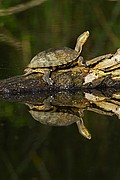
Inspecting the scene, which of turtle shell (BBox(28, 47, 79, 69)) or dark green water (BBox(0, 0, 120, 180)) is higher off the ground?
turtle shell (BBox(28, 47, 79, 69))

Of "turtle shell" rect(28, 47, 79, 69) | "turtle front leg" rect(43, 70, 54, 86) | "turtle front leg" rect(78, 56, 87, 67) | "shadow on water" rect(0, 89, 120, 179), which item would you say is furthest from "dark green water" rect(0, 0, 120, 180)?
"turtle front leg" rect(78, 56, 87, 67)

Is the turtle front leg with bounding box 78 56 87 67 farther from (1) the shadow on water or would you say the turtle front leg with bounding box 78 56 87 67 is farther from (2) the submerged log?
(1) the shadow on water

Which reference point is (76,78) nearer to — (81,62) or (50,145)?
(81,62)

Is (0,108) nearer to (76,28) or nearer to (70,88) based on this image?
(70,88)

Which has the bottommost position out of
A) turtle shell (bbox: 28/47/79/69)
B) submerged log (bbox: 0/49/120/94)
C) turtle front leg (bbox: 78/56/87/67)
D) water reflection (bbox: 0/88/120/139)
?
water reflection (bbox: 0/88/120/139)

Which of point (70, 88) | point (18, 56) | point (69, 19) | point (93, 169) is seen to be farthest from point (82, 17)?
point (93, 169)

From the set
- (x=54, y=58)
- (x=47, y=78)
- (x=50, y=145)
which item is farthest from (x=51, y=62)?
(x=50, y=145)
